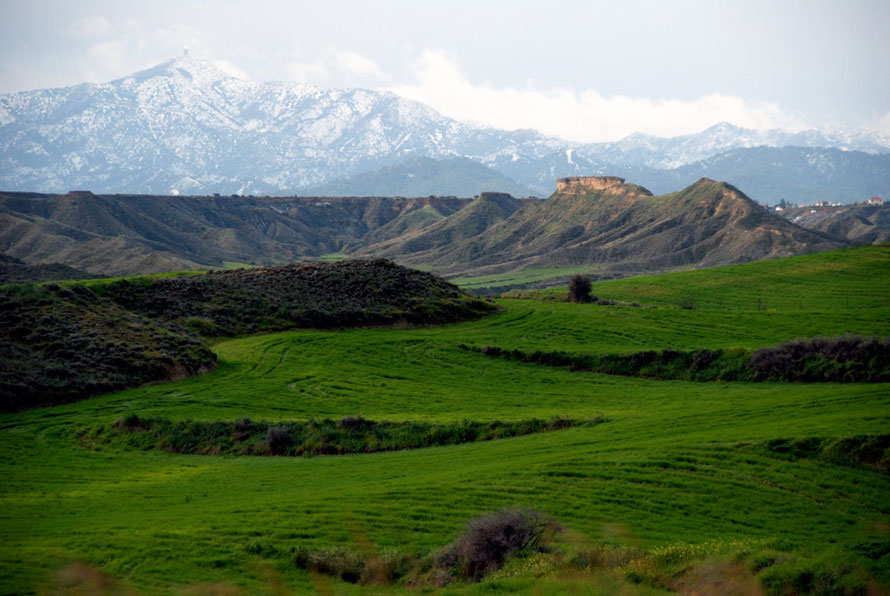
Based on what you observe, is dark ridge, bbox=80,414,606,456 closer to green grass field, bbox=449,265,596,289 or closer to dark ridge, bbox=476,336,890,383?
dark ridge, bbox=476,336,890,383

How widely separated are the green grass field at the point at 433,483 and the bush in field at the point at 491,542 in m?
0.61

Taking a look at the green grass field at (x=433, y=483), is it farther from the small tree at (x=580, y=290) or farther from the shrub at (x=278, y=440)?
the small tree at (x=580, y=290)

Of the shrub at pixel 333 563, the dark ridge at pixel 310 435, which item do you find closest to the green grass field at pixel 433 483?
the shrub at pixel 333 563

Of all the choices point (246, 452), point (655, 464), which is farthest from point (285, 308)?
point (655, 464)

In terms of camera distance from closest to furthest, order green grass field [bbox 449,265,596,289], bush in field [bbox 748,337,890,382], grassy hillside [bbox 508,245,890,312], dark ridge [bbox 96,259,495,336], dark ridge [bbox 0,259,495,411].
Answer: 1. bush in field [bbox 748,337,890,382]
2. dark ridge [bbox 0,259,495,411]
3. dark ridge [bbox 96,259,495,336]
4. grassy hillside [bbox 508,245,890,312]
5. green grass field [bbox 449,265,596,289]

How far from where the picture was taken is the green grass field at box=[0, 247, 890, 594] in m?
16.0

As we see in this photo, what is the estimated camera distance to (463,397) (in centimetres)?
4006

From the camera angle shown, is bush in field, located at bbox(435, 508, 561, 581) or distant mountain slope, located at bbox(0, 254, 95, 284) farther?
distant mountain slope, located at bbox(0, 254, 95, 284)

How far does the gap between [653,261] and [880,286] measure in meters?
94.1

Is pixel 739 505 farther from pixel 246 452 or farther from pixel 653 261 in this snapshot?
pixel 653 261

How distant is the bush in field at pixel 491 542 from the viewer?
15.7m

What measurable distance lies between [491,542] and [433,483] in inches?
239

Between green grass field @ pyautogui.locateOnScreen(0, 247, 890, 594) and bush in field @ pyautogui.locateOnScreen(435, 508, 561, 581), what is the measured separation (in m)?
0.61

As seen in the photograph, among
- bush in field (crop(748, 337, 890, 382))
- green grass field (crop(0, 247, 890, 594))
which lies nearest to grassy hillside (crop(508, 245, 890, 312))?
bush in field (crop(748, 337, 890, 382))
